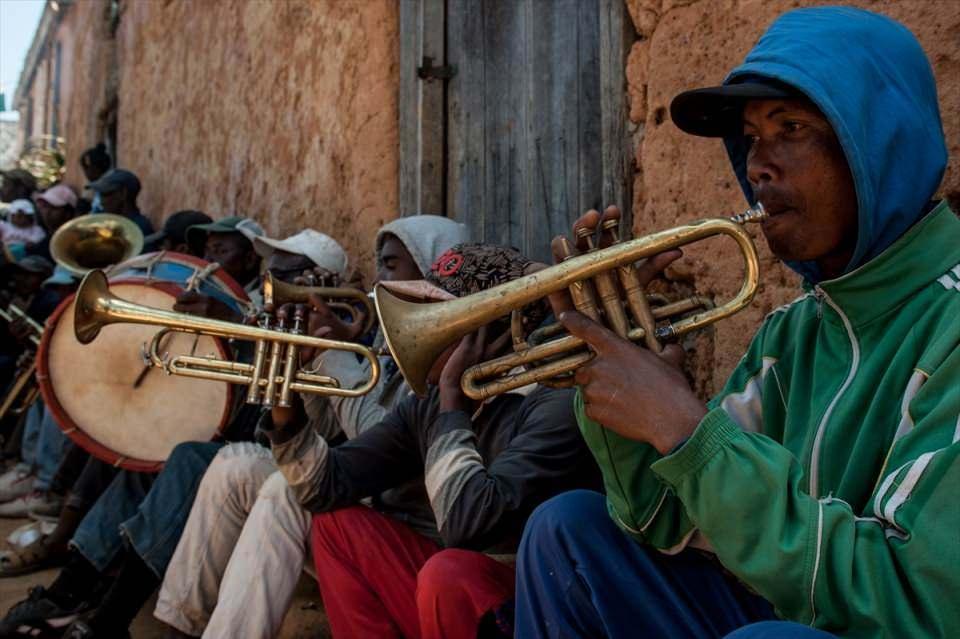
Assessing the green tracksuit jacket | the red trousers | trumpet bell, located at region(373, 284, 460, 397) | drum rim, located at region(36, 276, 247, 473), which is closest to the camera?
the green tracksuit jacket

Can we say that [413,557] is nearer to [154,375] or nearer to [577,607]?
[577,607]

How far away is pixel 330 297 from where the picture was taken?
352 centimetres

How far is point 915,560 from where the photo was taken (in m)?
1.25

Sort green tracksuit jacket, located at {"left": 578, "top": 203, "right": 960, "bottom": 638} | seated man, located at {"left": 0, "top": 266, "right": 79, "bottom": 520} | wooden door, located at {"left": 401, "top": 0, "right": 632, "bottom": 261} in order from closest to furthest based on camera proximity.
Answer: green tracksuit jacket, located at {"left": 578, "top": 203, "right": 960, "bottom": 638}, wooden door, located at {"left": 401, "top": 0, "right": 632, "bottom": 261}, seated man, located at {"left": 0, "top": 266, "right": 79, "bottom": 520}

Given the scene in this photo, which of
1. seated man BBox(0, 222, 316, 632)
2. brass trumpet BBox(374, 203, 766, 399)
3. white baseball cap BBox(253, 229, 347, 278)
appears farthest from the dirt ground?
brass trumpet BBox(374, 203, 766, 399)

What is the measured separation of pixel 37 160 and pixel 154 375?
46.9ft

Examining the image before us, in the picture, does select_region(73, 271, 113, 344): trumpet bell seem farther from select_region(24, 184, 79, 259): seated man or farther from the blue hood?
select_region(24, 184, 79, 259): seated man

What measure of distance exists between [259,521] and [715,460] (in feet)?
5.78

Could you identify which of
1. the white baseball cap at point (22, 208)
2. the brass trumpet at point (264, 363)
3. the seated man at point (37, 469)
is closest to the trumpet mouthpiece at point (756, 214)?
the brass trumpet at point (264, 363)

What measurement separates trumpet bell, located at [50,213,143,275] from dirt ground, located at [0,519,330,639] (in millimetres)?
2510

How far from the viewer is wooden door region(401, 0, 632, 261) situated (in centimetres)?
339

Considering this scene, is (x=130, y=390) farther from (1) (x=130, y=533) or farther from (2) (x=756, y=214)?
(2) (x=756, y=214)

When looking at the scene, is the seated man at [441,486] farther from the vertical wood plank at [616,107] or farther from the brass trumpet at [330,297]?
the brass trumpet at [330,297]

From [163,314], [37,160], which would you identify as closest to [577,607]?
[163,314]
